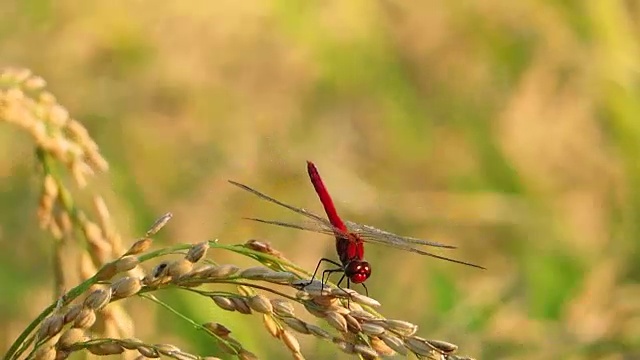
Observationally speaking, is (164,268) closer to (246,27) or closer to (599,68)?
(599,68)

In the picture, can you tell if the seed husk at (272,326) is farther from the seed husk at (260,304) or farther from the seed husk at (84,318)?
the seed husk at (84,318)

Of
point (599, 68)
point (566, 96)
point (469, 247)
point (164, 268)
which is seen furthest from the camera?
point (566, 96)

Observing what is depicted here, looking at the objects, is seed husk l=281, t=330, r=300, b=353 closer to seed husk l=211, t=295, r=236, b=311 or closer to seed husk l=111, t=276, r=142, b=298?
seed husk l=211, t=295, r=236, b=311

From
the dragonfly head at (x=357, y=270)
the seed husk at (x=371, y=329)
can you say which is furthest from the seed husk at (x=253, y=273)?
the dragonfly head at (x=357, y=270)

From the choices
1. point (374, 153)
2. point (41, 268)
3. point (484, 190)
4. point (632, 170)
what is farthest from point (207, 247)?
point (374, 153)

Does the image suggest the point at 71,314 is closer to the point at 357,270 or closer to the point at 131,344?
the point at 131,344

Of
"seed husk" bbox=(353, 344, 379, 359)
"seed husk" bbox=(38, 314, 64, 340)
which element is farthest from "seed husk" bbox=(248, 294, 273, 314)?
"seed husk" bbox=(38, 314, 64, 340)

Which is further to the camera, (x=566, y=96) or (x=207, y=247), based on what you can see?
(x=566, y=96)

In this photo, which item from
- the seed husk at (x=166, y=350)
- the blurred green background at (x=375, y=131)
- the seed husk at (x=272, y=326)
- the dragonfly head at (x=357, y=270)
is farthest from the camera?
the blurred green background at (x=375, y=131)
